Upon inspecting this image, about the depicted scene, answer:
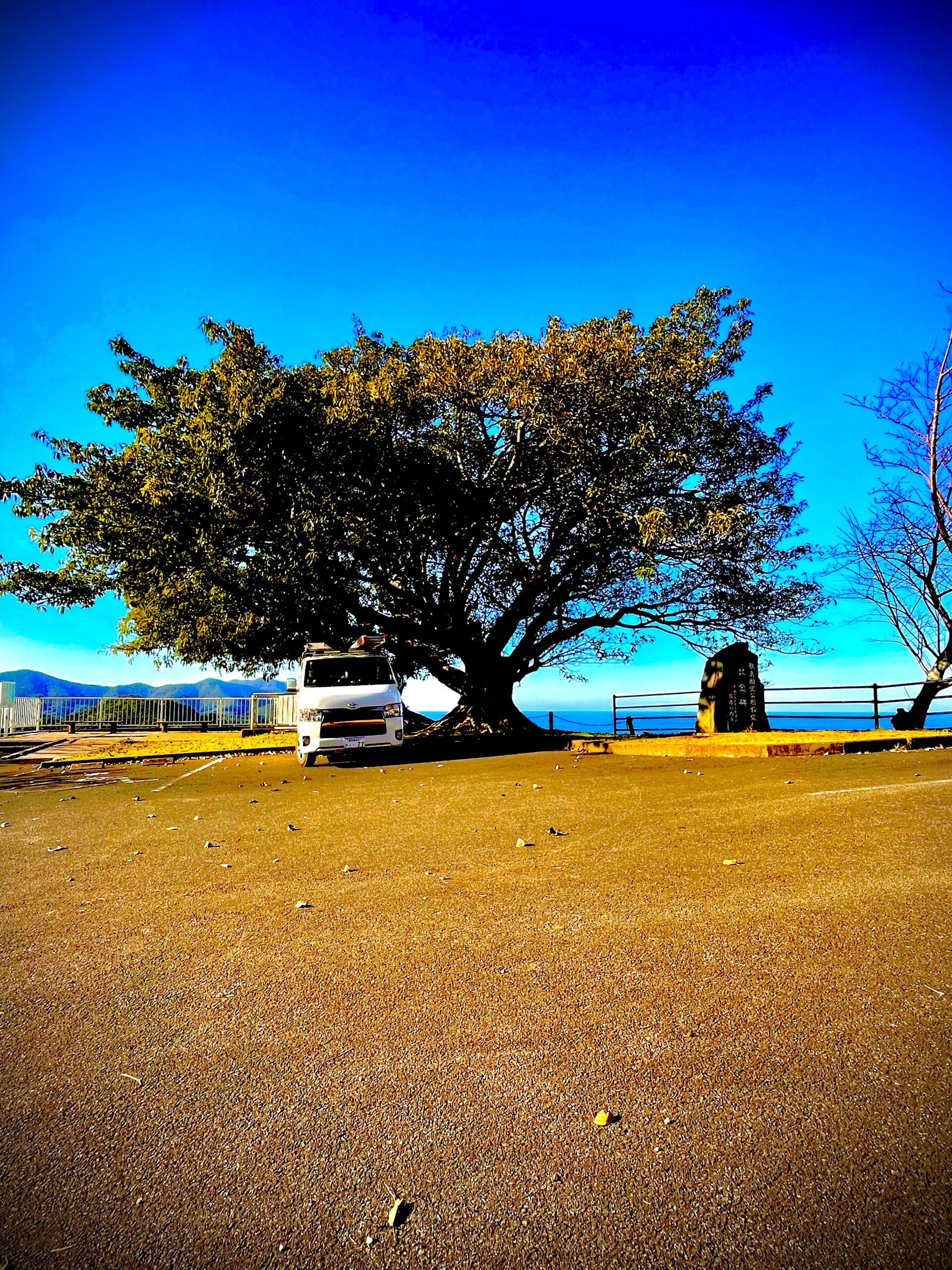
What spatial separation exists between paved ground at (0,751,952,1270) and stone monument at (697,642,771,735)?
38.3 feet

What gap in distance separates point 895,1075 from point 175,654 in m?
22.4

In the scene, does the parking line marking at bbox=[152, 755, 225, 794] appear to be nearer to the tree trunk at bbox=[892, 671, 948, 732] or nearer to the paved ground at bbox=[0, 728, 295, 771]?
the paved ground at bbox=[0, 728, 295, 771]

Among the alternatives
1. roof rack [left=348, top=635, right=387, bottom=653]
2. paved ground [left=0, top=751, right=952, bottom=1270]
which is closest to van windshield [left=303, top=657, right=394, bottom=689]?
roof rack [left=348, top=635, right=387, bottom=653]

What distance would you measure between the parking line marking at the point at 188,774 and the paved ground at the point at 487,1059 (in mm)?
5544

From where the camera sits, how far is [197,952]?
3.67 meters

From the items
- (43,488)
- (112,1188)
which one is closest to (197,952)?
(112,1188)

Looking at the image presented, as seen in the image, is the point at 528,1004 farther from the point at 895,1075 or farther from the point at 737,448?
the point at 737,448

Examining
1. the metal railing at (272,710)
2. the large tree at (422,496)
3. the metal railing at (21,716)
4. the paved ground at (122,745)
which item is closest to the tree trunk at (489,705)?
the large tree at (422,496)

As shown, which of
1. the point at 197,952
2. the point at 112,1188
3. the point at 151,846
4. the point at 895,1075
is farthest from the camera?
the point at 151,846

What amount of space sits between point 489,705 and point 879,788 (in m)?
15.1

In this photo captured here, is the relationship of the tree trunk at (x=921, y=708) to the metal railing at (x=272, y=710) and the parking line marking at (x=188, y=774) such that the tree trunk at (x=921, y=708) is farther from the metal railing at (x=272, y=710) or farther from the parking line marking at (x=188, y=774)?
the metal railing at (x=272, y=710)

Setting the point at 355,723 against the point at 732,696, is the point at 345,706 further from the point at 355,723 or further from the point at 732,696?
the point at 732,696

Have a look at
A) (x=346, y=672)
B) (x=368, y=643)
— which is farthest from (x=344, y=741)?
(x=368, y=643)

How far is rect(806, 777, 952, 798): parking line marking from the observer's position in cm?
767
